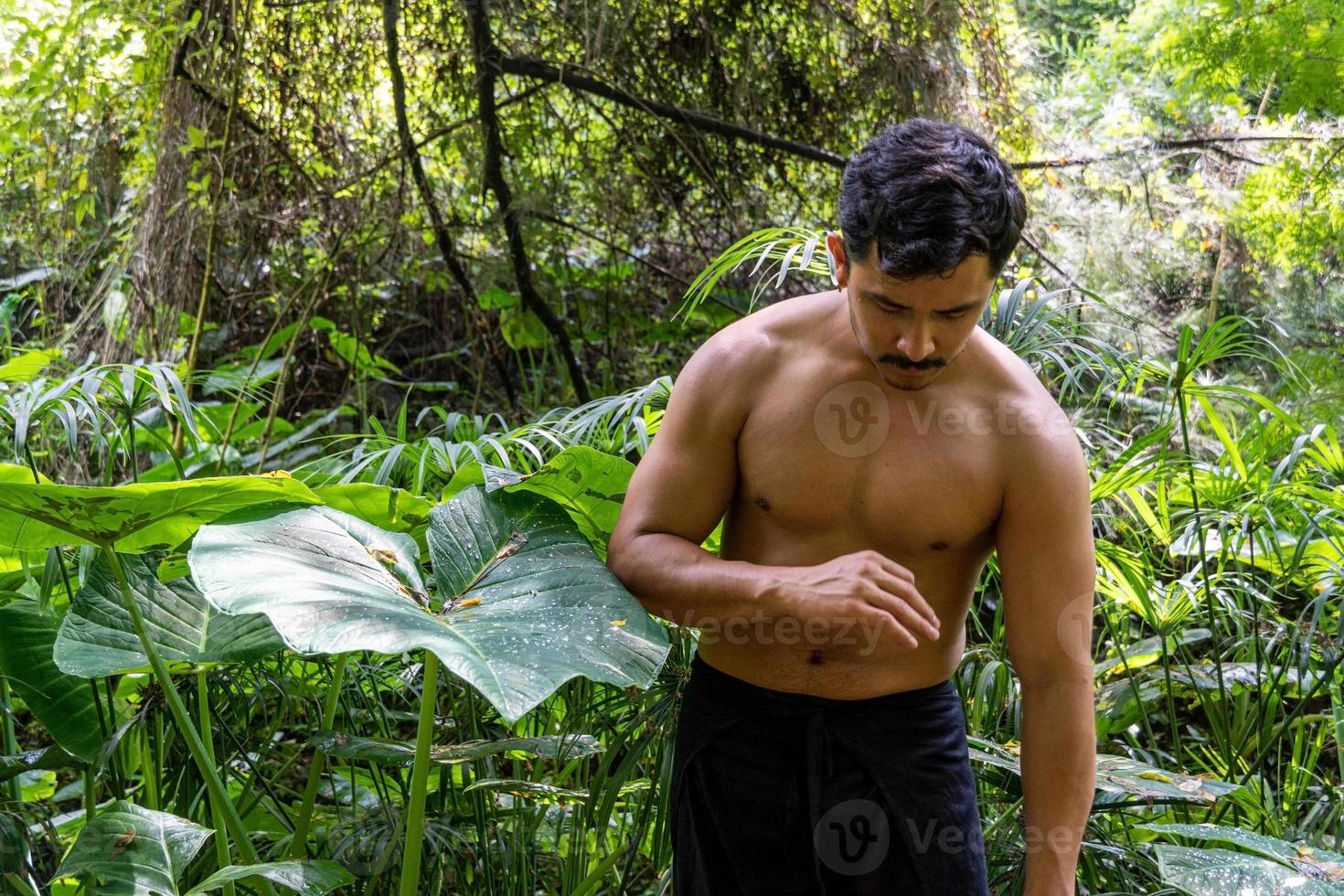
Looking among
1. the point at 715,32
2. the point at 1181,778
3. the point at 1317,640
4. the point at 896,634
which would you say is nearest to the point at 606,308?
the point at 715,32

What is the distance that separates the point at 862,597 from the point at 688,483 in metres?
0.35

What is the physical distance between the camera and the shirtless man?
144 centimetres

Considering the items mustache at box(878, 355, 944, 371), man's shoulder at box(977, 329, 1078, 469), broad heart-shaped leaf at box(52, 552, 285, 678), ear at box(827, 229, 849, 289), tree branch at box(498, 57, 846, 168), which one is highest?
tree branch at box(498, 57, 846, 168)

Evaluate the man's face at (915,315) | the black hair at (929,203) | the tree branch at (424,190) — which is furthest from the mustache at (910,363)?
the tree branch at (424,190)

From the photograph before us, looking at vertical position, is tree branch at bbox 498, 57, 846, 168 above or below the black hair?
above

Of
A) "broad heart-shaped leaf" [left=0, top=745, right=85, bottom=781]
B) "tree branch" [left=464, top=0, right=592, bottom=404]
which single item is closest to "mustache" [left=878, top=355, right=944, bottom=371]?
"broad heart-shaped leaf" [left=0, top=745, right=85, bottom=781]

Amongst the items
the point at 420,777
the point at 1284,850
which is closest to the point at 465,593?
the point at 420,777

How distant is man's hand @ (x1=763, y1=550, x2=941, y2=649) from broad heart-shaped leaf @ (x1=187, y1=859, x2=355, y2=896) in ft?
2.18

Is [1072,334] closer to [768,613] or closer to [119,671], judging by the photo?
[768,613]

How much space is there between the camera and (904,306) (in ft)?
4.54

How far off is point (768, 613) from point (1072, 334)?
1169 millimetres

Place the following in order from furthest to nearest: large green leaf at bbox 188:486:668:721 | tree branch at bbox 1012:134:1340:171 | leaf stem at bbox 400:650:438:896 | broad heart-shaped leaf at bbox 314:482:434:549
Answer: tree branch at bbox 1012:134:1340:171, broad heart-shaped leaf at bbox 314:482:434:549, leaf stem at bbox 400:650:438:896, large green leaf at bbox 188:486:668:721

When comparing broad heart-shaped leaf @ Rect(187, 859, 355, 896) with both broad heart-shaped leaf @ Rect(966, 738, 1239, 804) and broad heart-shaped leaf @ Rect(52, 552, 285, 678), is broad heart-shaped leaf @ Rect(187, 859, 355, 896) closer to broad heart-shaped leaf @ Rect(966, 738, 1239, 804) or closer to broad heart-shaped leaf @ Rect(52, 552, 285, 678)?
broad heart-shaped leaf @ Rect(52, 552, 285, 678)

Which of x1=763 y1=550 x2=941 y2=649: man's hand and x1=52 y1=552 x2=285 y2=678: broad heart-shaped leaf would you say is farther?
x1=52 y1=552 x2=285 y2=678: broad heart-shaped leaf
